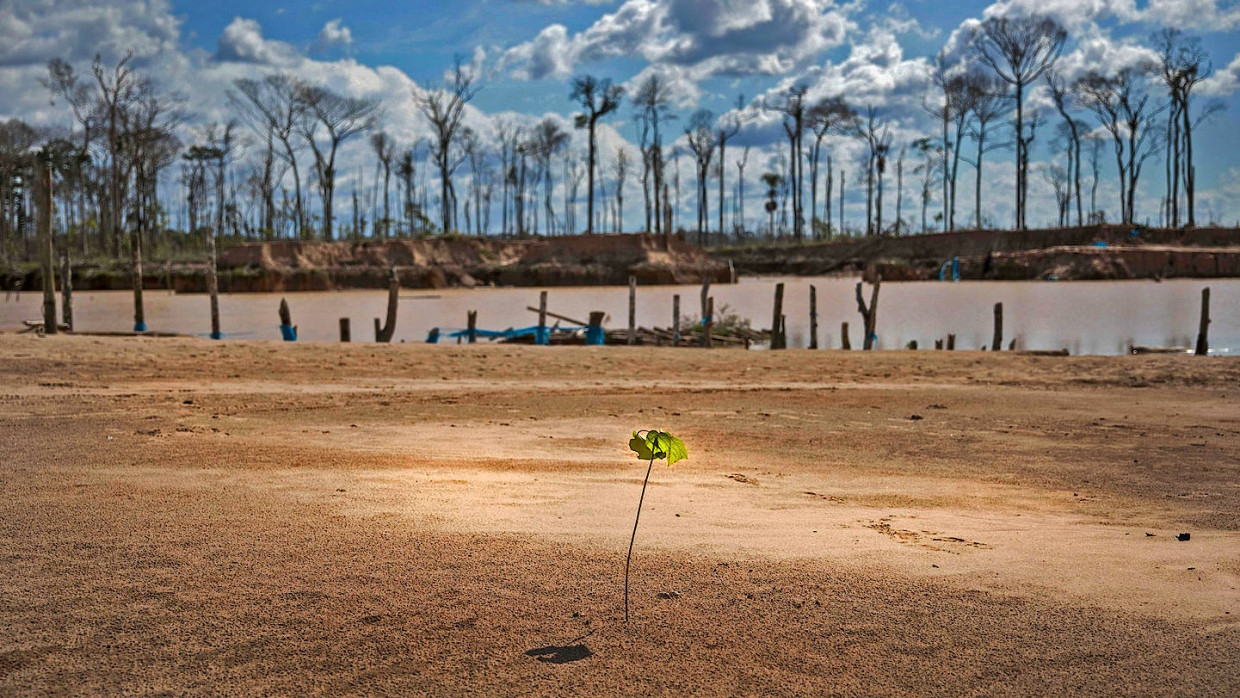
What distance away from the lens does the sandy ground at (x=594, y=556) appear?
9.63 ft

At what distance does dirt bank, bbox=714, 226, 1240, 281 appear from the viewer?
4575 centimetres

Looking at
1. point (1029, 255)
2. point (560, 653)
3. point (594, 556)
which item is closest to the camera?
point (560, 653)

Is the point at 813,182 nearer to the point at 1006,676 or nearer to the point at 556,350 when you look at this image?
the point at 556,350

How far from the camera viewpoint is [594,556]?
157 inches

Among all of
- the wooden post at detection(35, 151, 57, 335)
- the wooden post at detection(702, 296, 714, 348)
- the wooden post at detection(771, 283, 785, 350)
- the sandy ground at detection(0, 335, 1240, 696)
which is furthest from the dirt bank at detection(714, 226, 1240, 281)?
the sandy ground at detection(0, 335, 1240, 696)

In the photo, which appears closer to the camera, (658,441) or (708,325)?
(658,441)

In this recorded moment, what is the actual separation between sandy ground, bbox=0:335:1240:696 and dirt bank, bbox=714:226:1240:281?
41760mm

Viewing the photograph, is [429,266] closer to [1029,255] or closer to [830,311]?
[830,311]

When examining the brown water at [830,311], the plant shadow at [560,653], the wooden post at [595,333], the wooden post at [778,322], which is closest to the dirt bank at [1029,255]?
the brown water at [830,311]

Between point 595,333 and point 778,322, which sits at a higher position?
point 778,322

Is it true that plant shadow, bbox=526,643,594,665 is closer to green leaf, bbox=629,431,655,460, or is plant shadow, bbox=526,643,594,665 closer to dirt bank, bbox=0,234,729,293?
green leaf, bbox=629,431,655,460

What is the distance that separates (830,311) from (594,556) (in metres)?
31.8

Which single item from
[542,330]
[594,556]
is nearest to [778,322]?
[542,330]

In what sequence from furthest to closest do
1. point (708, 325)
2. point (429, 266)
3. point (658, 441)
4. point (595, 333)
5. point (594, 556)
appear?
point (429, 266)
point (595, 333)
point (708, 325)
point (594, 556)
point (658, 441)
